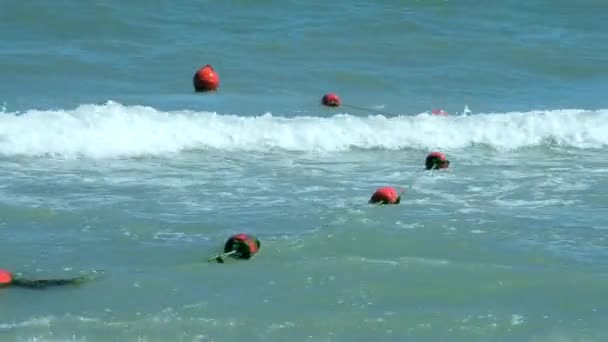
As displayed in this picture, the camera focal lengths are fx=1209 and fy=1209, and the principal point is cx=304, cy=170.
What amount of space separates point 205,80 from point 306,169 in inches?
179

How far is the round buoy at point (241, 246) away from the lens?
318 inches

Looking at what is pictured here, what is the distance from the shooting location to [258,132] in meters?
13.3

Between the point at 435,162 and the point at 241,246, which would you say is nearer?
the point at 241,246

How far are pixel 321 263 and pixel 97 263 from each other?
1486 millimetres

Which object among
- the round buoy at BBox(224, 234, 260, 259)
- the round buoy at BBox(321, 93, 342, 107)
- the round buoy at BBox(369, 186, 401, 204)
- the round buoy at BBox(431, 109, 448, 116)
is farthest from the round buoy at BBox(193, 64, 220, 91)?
the round buoy at BBox(224, 234, 260, 259)

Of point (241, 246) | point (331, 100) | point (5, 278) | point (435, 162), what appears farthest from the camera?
point (331, 100)

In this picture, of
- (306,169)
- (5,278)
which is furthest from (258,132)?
(5,278)

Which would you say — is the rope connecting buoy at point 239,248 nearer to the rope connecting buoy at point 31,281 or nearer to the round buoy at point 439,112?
the rope connecting buoy at point 31,281

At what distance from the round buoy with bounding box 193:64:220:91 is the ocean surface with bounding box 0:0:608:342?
0.73 ft

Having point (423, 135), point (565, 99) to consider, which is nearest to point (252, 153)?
point (423, 135)

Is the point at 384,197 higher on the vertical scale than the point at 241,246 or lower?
higher

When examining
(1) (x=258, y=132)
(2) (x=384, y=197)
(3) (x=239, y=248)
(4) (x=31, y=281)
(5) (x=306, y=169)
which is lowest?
(4) (x=31, y=281)

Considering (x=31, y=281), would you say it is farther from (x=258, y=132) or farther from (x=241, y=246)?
(x=258, y=132)

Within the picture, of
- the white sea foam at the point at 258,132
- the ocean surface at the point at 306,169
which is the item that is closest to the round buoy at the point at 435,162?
the ocean surface at the point at 306,169
